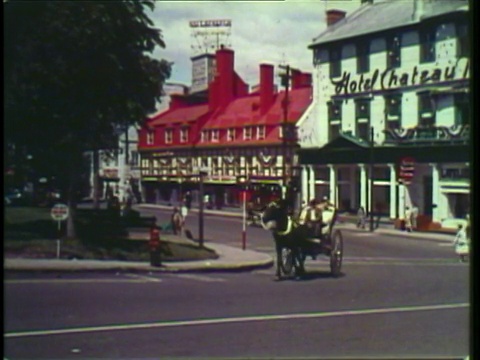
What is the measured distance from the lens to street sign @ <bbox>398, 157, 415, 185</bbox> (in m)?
2.77

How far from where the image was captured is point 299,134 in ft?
9.12

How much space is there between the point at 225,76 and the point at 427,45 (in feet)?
3.14

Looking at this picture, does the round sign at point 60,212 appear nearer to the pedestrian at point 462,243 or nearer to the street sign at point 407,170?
the street sign at point 407,170

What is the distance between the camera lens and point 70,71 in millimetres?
Result: 2576

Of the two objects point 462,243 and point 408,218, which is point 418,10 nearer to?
point 408,218

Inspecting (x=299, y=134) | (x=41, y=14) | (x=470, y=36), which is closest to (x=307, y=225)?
(x=299, y=134)

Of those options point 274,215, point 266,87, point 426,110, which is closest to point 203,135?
point 266,87

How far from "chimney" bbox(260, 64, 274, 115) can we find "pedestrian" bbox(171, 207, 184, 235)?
2.04 feet

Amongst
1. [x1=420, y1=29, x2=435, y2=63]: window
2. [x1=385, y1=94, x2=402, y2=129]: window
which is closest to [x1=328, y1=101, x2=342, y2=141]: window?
[x1=385, y1=94, x2=402, y2=129]: window

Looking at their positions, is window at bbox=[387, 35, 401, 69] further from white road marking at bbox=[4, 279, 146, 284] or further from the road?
white road marking at bbox=[4, 279, 146, 284]

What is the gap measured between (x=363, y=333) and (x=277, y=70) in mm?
1291

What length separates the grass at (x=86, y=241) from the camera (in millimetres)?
2623

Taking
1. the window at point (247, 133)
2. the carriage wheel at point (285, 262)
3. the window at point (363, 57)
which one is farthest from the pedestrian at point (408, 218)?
the window at point (247, 133)

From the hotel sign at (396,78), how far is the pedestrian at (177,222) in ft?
3.11
